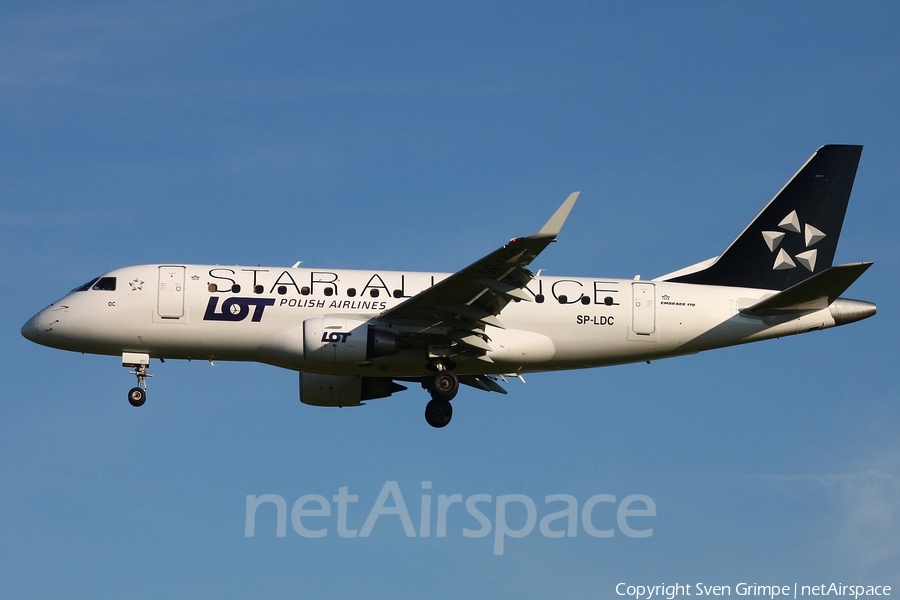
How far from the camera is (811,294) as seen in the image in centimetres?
3597

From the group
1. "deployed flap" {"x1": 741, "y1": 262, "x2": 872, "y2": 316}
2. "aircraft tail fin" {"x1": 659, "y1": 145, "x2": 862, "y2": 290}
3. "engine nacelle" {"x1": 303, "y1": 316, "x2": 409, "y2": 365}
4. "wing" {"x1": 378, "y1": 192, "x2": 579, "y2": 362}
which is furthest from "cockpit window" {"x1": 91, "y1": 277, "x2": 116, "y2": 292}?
"deployed flap" {"x1": 741, "y1": 262, "x2": 872, "y2": 316}

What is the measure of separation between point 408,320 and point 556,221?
691cm

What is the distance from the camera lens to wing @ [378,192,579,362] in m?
31.1

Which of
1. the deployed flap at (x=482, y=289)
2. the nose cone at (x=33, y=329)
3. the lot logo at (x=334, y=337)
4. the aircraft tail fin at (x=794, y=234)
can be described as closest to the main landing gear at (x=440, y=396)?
the deployed flap at (x=482, y=289)

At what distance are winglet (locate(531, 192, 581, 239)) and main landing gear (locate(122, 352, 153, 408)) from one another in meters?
13.3

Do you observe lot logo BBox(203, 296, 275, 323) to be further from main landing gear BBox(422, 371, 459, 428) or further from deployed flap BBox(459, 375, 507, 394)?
deployed flap BBox(459, 375, 507, 394)

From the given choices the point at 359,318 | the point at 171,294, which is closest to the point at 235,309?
the point at 171,294

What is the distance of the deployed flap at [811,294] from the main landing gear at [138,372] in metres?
18.5

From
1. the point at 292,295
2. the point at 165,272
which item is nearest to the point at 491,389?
the point at 292,295

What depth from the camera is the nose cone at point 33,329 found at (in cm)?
3678

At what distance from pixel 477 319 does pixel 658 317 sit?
19.9ft

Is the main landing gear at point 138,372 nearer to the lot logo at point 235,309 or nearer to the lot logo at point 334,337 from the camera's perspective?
the lot logo at point 235,309

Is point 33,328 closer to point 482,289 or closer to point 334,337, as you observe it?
point 334,337

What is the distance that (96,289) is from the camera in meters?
36.8
